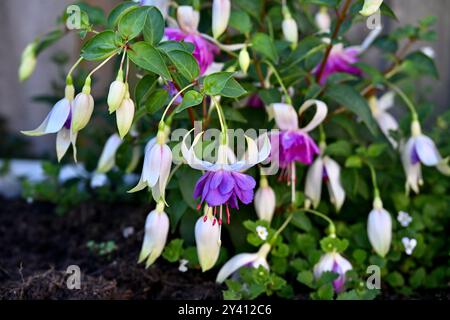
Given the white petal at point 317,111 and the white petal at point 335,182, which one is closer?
the white petal at point 317,111

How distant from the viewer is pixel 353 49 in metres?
1.53

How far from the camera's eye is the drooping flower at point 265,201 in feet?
4.39

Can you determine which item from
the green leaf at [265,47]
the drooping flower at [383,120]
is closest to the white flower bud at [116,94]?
the green leaf at [265,47]

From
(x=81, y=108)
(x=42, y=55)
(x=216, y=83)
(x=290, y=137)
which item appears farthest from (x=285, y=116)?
(x=42, y=55)

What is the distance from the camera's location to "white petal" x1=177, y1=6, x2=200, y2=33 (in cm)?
127

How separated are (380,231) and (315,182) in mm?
156

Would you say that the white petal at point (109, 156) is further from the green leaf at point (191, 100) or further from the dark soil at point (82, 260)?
Answer: the green leaf at point (191, 100)

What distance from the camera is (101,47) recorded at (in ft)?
3.41

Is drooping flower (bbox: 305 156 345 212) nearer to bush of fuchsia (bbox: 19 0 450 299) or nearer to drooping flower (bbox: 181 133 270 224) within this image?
bush of fuchsia (bbox: 19 0 450 299)

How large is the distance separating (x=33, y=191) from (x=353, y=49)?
86 cm

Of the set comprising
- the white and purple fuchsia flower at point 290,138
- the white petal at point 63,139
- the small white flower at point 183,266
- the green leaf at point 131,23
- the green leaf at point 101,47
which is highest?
the green leaf at point 131,23

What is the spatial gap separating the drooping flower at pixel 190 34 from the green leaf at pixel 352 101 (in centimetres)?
25

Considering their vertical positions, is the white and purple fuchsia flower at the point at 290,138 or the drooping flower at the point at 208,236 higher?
the white and purple fuchsia flower at the point at 290,138

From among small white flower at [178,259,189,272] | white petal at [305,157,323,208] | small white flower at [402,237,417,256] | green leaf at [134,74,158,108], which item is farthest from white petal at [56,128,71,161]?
small white flower at [402,237,417,256]
